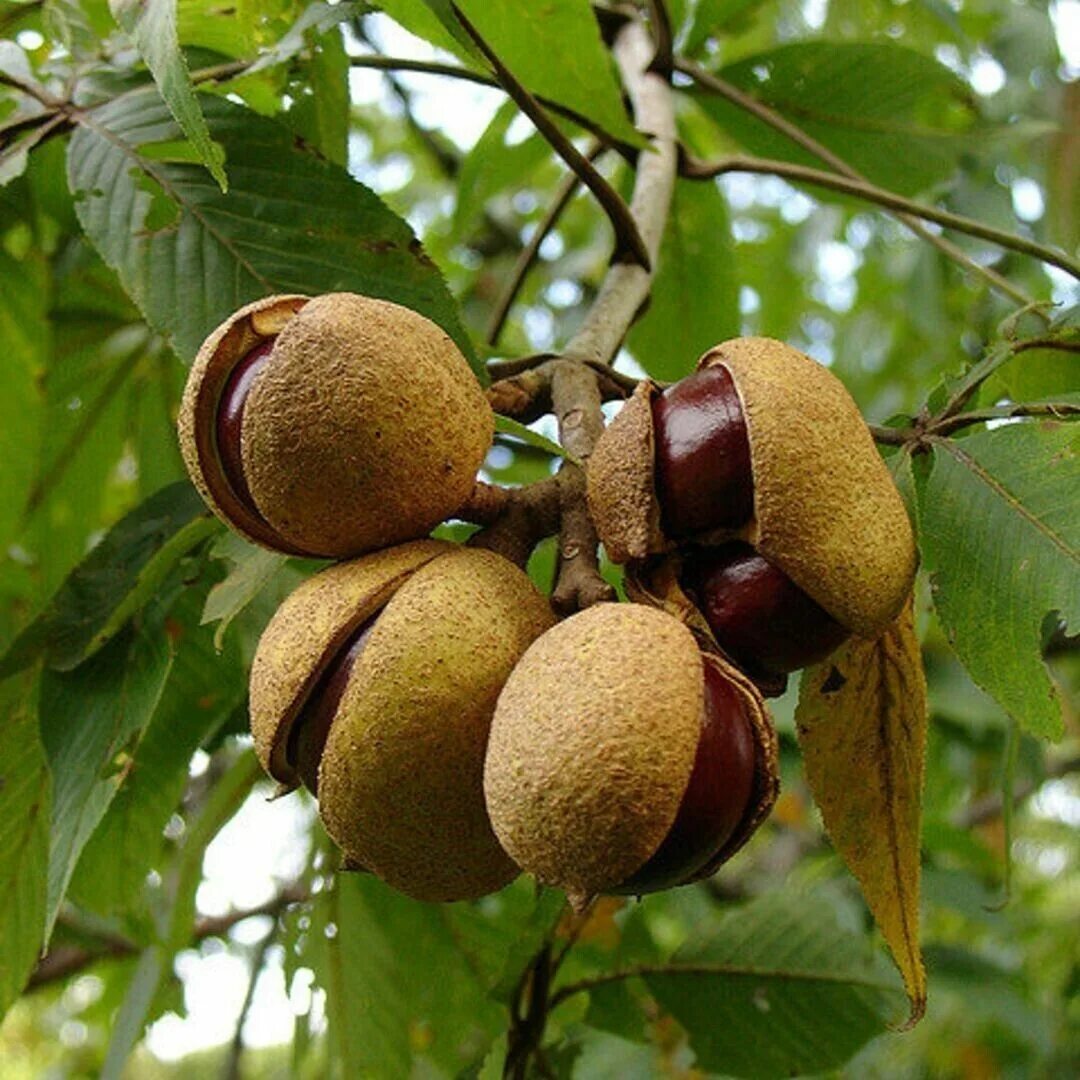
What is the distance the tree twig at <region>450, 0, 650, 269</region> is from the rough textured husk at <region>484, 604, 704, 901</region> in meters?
0.68

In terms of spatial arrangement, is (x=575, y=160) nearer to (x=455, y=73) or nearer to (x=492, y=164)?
(x=455, y=73)

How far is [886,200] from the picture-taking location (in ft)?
7.10

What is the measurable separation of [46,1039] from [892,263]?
4780 mm

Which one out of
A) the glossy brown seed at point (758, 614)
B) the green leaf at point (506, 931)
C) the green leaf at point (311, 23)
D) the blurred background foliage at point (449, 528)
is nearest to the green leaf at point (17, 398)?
the blurred background foliage at point (449, 528)

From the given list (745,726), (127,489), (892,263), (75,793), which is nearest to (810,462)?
(745,726)

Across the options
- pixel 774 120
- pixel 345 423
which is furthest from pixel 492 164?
pixel 345 423

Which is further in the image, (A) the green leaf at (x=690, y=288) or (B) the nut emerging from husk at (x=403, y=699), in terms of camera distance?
(A) the green leaf at (x=690, y=288)

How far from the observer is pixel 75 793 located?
1660 mm

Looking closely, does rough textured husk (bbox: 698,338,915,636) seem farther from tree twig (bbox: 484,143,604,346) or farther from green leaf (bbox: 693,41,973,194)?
green leaf (bbox: 693,41,973,194)

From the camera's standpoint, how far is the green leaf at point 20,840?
5.95 feet

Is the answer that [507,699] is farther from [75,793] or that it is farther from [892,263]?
[892,263]

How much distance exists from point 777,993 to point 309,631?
119 cm

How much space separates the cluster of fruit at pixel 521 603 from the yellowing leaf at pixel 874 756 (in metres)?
0.09

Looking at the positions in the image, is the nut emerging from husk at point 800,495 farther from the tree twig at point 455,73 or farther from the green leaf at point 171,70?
the tree twig at point 455,73
